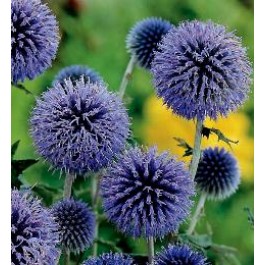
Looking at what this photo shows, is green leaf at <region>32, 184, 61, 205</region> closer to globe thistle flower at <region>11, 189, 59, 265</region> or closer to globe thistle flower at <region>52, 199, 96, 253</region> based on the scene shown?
globe thistle flower at <region>52, 199, 96, 253</region>

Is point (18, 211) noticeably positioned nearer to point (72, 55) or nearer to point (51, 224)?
point (51, 224)

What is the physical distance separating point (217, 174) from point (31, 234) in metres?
0.62

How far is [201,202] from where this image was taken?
1.70m

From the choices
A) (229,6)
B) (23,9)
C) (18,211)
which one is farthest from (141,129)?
(18,211)

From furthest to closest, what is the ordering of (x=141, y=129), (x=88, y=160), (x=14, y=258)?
1. (x=141, y=129)
2. (x=88, y=160)
3. (x=14, y=258)

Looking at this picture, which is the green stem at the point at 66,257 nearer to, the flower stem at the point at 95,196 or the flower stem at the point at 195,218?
the flower stem at the point at 95,196

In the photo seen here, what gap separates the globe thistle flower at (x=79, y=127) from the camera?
140 cm

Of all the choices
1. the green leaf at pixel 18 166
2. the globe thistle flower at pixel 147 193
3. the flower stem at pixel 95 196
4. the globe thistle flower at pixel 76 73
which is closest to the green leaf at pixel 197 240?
the globe thistle flower at pixel 147 193

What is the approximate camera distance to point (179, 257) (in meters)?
1.39

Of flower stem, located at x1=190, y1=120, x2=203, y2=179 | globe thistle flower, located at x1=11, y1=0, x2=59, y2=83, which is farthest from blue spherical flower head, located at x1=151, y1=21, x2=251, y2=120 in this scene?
globe thistle flower, located at x1=11, y1=0, x2=59, y2=83

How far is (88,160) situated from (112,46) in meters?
1.14

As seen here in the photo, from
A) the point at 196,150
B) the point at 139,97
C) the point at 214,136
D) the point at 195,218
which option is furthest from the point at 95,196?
the point at 139,97

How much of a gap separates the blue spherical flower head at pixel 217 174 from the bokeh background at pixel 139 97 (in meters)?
0.09

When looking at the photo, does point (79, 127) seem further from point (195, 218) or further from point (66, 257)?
point (195, 218)
